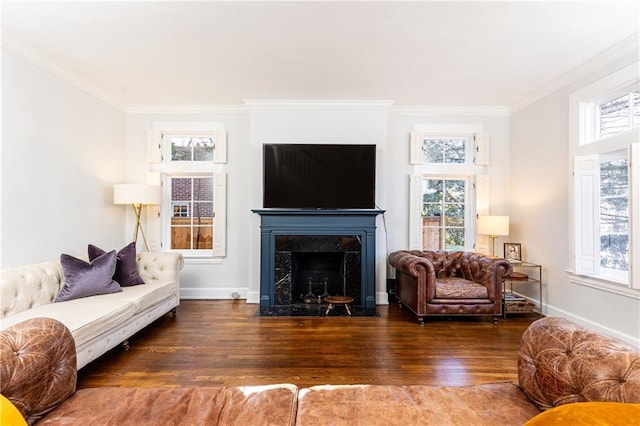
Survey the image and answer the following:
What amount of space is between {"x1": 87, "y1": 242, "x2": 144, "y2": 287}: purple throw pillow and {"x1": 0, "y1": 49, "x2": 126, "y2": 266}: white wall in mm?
426

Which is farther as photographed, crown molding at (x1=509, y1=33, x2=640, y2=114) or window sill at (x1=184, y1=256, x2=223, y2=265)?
window sill at (x1=184, y1=256, x2=223, y2=265)

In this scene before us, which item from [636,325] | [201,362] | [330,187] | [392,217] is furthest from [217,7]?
[636,325]

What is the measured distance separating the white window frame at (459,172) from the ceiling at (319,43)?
2.03ft

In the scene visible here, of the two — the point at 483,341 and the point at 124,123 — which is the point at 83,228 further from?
the point at 483,341

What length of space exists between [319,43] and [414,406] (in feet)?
9.30

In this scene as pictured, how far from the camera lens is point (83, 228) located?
3.62m

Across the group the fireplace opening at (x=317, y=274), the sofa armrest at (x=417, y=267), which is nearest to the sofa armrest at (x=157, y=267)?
the fireplace opening at (x=317, y=274)

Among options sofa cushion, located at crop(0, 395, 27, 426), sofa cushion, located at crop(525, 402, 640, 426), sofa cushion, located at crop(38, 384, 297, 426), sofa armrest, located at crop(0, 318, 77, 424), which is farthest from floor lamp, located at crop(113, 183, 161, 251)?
sofa cushion, located at crop(525, 402, 640, 426)

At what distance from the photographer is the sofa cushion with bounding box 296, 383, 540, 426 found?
3.61 feet

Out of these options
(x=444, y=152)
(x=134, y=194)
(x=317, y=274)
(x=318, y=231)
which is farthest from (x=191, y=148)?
(x=444, y=152)

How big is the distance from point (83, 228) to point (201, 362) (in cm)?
240

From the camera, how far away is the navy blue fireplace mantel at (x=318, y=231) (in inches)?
157

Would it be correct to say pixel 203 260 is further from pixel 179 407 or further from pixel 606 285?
pixel 606 285

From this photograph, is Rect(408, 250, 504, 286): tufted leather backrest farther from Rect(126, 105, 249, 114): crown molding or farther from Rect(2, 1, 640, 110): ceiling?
Rect(126, 105, 249, 114): crown molding
